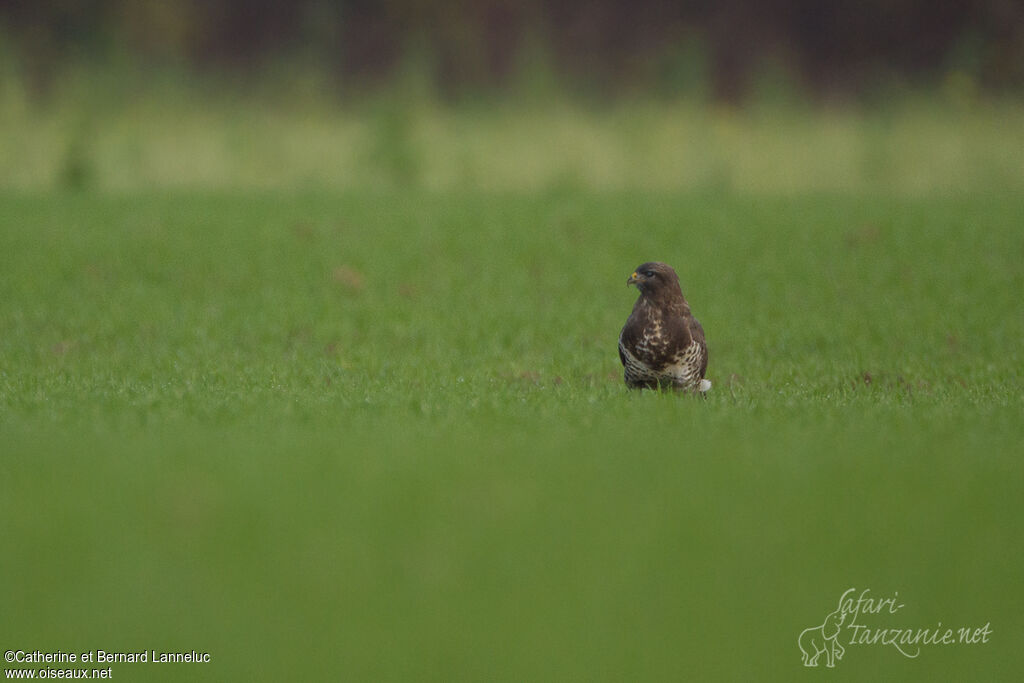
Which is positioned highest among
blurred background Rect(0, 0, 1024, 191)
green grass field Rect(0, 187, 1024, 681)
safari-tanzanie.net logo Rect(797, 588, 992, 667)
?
blurred background Rect(0, 0, 1024, 191)

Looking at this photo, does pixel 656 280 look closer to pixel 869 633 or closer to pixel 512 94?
pixel 869 633

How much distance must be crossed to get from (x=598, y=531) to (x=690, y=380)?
465 centimetres

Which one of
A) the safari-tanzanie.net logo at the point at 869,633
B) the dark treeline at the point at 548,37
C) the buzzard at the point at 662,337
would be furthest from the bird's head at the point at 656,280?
the dark treeline at the point at 548,37

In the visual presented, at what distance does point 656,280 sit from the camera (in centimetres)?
977

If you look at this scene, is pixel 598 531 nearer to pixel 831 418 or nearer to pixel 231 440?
pixel 231 440

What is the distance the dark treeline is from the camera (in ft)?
110

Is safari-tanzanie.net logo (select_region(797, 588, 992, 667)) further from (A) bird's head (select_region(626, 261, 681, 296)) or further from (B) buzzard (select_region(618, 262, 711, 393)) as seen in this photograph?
(A) bird's head (select_region(626, 261, 681, 296))

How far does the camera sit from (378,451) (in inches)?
272

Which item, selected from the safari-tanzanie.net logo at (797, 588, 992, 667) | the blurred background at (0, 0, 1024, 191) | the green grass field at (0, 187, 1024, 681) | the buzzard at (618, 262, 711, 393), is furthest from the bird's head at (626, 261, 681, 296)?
the blurred background at (0, 0, 1024, 191)

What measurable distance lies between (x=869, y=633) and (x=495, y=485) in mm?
2233

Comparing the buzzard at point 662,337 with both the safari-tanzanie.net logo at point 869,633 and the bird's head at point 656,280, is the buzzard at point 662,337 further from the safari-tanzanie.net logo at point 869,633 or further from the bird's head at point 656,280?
the safari-tanzanie.net logo at point 869,633

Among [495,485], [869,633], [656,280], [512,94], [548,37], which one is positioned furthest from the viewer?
[548,37]

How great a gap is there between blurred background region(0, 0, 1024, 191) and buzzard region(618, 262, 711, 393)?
19.2 metres

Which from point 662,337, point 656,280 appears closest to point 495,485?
point 662,337
